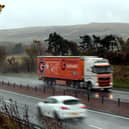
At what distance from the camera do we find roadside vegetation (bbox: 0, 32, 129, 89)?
64.4 metres

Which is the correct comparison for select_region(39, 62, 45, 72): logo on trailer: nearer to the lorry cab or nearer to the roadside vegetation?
the lorry cab

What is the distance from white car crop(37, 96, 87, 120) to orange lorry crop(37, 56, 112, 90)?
758 inches

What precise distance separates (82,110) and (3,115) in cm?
937

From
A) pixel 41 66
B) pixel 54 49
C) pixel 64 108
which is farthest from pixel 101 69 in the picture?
pixel 54 49

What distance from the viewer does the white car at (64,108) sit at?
18.5 metres

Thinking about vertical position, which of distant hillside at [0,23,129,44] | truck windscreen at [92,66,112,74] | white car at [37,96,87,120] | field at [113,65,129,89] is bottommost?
field at [113,65,129,89]

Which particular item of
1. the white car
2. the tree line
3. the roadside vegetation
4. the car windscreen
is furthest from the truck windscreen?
the tree line

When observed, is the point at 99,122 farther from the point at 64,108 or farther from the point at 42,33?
the point at 42,33

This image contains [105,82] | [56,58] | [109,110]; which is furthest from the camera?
[56,58]

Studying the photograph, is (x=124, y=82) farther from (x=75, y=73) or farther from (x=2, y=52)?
(x=2, y=52)

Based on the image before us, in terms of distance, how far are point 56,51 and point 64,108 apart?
199 ft

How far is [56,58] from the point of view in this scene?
43906 millimetres

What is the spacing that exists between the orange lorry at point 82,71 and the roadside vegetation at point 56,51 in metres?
18.4

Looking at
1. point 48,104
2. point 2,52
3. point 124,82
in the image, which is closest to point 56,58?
point 124,82
